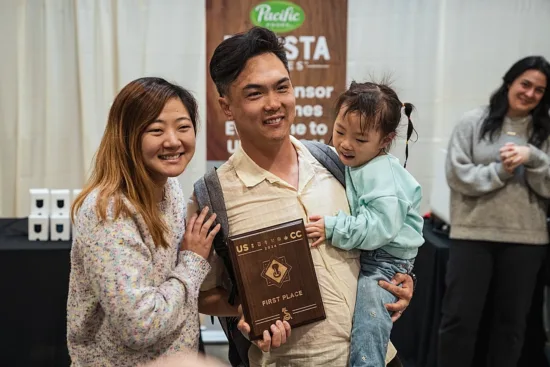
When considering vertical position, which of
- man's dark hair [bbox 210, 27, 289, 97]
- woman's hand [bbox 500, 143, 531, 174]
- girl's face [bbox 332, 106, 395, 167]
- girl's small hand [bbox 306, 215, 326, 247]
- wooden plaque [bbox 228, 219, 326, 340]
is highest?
man's dark hair [bbox 210, 27, 289, 97]

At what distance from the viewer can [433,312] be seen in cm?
409

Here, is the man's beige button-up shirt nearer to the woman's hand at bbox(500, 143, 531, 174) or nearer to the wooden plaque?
the wooden plaque

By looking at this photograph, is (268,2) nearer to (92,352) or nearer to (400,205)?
(400,205)

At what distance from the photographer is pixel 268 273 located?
1882mm

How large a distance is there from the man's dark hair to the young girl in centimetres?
27

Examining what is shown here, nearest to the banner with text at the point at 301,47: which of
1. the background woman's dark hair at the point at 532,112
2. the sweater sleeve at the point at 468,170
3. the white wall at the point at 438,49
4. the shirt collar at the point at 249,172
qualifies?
the white wall at the point at 438,49

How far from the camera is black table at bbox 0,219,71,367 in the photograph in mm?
3803

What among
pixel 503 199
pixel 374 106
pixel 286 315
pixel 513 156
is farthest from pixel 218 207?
pixel 503 199

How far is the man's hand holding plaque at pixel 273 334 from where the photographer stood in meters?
1.86

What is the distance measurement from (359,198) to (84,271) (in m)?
0.77

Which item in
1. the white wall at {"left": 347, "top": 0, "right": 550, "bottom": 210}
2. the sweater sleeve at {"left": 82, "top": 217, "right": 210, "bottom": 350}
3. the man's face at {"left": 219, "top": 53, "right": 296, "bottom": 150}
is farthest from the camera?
the white wall at {"left": 347, "top": 0, "right": 550, "bottom": 210}

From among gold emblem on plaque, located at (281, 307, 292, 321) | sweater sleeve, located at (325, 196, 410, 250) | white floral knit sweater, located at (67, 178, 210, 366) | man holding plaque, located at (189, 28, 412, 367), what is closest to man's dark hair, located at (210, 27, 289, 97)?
man holding plaque, located at (189, 28, 412, 367)

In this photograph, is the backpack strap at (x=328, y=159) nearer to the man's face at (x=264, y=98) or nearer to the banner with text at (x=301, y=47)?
the man's face at (x=264, y=98)

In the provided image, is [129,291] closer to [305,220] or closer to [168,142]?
[168,142]
